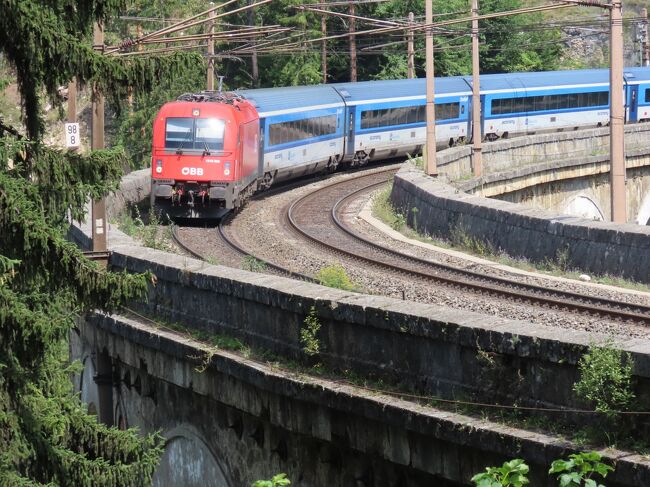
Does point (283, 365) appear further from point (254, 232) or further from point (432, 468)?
point (254, 232)

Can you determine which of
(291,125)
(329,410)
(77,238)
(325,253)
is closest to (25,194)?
(329,410)

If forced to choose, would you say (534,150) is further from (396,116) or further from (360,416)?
(360,416)

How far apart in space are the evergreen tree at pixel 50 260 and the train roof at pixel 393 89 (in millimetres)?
28283

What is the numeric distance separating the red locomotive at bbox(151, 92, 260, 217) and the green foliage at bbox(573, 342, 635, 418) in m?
18.5

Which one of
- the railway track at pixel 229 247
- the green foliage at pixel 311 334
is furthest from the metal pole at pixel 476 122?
the green foliage at pixel 311 334

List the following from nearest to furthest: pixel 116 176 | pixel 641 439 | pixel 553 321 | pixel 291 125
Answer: pixel 641 439 < pixel 116 176 < pixel 553 321 < pixel 291 125

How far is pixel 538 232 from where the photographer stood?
18.9 meters

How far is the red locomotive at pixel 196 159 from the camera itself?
26.9 meters

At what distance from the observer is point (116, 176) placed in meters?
10.3

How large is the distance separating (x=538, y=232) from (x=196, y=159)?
33.7ft

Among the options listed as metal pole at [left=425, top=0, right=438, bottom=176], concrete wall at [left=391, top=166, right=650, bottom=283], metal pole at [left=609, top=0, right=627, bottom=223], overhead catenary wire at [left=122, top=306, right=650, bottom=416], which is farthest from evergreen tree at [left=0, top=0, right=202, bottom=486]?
metal pole at [left=425, top=0, right=438, bottom=176]

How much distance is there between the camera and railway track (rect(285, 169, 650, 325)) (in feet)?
49.1

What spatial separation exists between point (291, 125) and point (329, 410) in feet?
75.7

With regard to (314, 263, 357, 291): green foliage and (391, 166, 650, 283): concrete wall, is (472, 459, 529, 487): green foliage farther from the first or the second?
(391, 166, 650, 283): concrete wall
